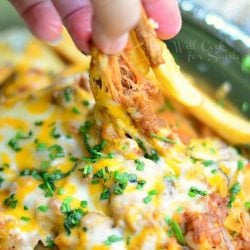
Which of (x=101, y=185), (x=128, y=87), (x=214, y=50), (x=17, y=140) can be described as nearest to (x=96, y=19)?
(x=128, y=87)

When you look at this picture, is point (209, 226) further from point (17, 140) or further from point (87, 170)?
point (17, 140)

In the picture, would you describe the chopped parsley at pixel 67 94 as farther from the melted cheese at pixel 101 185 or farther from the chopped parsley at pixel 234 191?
the chopped parsley at pixel 234 191

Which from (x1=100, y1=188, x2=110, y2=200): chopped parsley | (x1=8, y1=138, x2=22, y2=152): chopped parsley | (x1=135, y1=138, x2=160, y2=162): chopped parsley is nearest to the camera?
(x1=100, y1=188, x2=110, y2=200): chopped parsley

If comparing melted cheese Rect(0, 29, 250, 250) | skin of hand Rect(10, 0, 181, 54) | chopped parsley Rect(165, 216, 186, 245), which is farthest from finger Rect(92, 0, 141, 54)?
chopped parsley Rect(165, 216, 186, 245)

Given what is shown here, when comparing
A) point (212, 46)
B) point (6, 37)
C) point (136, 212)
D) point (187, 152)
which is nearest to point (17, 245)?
point (136, 212)

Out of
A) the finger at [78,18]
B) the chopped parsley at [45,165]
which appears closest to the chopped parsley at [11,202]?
the chopped parsley at [45,165]

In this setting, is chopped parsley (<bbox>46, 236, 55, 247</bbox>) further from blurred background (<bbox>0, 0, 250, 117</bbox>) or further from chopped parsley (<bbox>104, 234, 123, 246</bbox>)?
blurred background (<bbox>0, 0, 250, 117</bbox>)

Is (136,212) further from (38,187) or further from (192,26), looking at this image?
(192,26)
